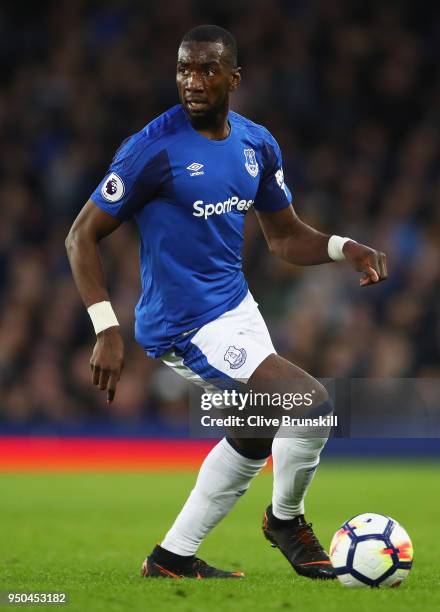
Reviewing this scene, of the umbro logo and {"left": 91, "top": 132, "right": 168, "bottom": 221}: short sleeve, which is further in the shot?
the umbro logo

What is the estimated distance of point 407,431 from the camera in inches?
488

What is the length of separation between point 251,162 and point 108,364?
1.25 metres

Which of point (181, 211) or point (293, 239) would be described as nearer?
point (181, 211)

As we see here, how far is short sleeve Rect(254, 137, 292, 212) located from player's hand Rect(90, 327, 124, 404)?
1.26m

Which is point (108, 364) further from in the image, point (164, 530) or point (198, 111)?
point (164, 530)

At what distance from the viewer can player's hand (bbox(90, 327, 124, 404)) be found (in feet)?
16.6

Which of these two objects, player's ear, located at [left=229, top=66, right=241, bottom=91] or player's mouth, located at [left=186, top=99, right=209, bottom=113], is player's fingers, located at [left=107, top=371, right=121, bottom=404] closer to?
player's mouth, located at [left=186, top=99, right=209, bottom=113]

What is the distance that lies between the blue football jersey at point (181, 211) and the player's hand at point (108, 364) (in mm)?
495

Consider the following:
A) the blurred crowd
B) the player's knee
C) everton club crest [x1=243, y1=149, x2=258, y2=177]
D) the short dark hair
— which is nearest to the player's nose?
the short dark hair

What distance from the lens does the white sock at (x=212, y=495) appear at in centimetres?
567

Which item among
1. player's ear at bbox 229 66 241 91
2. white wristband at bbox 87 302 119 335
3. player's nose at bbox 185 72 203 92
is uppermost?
player's ear at bbox 229 66 241 91

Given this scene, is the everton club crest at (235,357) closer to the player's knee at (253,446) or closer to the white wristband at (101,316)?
the player's knee at (253,446)

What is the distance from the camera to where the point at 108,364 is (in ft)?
16.7
